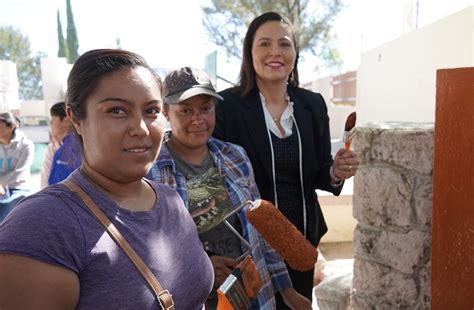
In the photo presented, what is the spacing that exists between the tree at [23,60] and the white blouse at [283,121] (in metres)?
31.0

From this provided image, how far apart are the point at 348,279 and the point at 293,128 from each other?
150cm

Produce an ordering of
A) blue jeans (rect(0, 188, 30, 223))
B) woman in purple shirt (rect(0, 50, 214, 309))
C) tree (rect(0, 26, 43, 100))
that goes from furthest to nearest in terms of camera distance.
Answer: tree (rect(0, 26, 43, 100))
blue jeans (rect(0, 188, 30, 223))
woman in purple shirt (rect(0, 50, 214, 309))

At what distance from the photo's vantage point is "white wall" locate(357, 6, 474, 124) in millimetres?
6316

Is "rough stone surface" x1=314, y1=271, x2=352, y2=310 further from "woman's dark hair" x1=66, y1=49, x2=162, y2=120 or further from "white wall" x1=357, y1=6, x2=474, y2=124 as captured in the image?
"white wall" x1=357, y1=6, x2=474, y2=124

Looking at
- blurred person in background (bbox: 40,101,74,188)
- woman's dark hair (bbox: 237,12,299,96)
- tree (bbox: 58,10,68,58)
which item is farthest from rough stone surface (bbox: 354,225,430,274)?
tree (bbox: 58,10,68,58)

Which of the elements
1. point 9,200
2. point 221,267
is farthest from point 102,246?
point 9,200

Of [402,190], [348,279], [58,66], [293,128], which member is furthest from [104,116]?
[58,66]

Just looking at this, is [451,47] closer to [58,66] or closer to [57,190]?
[57,190]

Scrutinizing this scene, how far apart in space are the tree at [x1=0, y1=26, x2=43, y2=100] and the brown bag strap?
3180 cm

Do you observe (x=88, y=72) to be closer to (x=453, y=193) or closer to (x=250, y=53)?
(x=250, y=53)

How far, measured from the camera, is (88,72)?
1.00 m

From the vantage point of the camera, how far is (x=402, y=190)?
88.0 inches

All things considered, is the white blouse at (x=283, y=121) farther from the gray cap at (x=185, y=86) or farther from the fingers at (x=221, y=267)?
the fingers at (x=221, y=267)

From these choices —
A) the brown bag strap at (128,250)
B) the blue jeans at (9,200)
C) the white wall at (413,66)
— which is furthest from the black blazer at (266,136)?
the white wall at (413,66)
